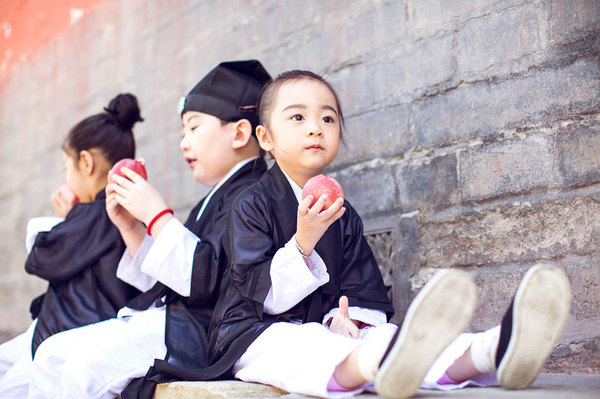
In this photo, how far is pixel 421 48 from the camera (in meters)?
2.60

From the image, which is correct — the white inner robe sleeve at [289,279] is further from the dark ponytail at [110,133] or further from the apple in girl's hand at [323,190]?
the dark ponytail at [110,133]

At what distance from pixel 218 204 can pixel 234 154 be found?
262mm

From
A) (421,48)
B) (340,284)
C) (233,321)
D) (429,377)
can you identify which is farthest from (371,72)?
(429,377)

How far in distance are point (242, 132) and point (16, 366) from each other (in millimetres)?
1281

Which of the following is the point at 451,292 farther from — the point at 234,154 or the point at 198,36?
the point at 198,36

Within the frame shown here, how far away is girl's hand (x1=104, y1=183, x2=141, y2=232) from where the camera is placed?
2520mm

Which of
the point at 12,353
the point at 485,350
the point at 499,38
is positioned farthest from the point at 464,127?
the point at 12,353

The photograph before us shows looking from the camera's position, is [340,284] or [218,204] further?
[218,204]

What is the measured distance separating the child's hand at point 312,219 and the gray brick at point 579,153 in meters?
0.80

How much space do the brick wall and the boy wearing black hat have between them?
49cm

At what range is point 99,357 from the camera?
2.12 m

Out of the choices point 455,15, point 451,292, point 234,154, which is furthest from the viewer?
point 234,154

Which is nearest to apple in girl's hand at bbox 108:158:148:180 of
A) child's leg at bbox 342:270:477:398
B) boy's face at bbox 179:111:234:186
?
boy's face at bbox 179:111:234:186

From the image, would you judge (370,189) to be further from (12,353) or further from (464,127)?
(12,353)
